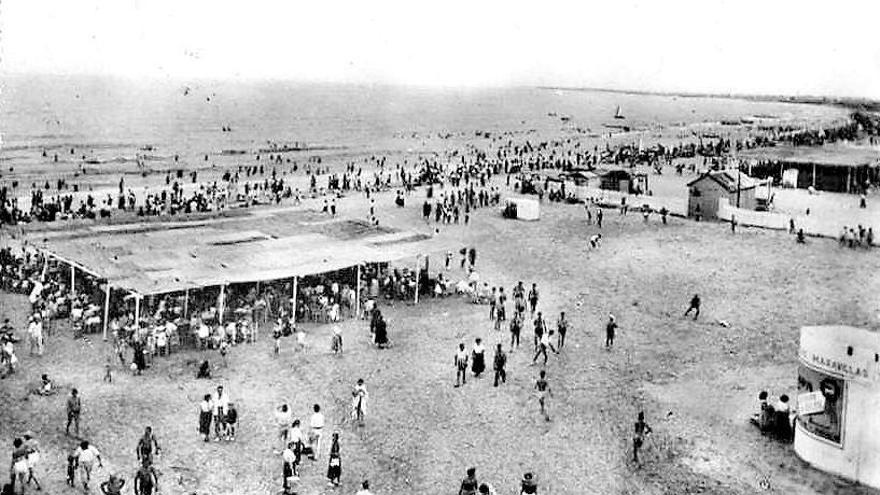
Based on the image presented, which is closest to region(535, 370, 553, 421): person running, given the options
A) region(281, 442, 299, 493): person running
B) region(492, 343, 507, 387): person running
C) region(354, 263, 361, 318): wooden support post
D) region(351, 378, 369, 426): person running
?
region(492, 343, 507, 387): person running

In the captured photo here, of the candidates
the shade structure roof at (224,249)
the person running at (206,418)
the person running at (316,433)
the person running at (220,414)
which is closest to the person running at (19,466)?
the person running at (206,418)

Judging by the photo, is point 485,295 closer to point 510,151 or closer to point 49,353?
point 49,353

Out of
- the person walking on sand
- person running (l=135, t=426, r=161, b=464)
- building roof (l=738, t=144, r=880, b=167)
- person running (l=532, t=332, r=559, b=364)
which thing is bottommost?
person running (l=135, t=426, r=161, b=464)

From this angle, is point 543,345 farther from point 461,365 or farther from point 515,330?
point 461,365

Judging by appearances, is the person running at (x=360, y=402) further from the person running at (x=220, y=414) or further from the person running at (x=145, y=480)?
the person running at (x=145, y=480)

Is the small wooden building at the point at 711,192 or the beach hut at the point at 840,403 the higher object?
the small wooden building at the point at 711,192

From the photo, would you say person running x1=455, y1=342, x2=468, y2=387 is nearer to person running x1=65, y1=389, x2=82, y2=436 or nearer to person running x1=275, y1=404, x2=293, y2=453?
person running x1=275, y1=404, x2=293, y2=453

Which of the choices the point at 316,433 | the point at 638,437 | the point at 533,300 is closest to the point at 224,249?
the point at 533,300
